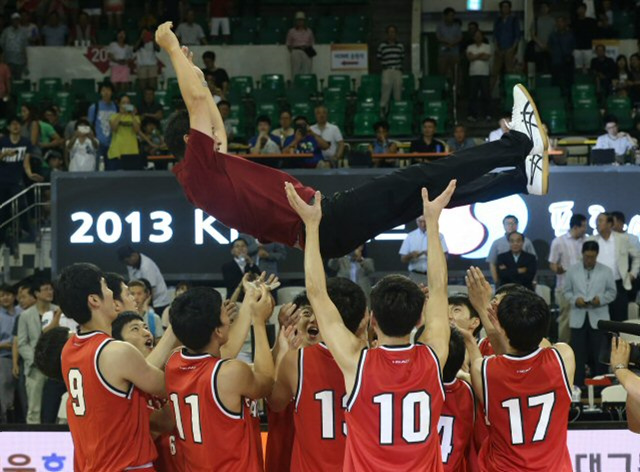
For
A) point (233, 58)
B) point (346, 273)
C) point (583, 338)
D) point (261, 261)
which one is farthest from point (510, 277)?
point (233, 58)

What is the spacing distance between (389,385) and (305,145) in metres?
10.6

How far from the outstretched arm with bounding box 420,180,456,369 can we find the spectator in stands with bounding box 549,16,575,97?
1672 cm

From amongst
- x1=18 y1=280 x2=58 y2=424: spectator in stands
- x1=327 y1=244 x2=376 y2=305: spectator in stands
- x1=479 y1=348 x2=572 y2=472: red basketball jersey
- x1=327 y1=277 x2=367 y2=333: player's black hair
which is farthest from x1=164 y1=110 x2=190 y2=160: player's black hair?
x1=327 y1=244 x2=376 y2=305: spectator in stands

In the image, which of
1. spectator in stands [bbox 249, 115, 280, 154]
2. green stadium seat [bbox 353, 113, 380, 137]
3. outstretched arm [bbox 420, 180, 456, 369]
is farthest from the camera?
green stadium seat [bbox 353, 113, 380, 137]

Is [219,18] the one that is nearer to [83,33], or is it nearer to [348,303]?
[83,33]

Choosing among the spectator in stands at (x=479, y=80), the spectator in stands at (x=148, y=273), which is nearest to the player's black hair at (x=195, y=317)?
the spectator in stands at (x=148, y=273)

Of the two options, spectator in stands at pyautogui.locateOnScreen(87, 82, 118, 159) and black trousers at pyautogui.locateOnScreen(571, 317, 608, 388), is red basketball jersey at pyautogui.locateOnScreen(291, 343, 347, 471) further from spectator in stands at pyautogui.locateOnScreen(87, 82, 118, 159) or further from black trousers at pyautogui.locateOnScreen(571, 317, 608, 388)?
spectator in stands at pyautogui.locateOnScreen(87, 82, 118, 159)

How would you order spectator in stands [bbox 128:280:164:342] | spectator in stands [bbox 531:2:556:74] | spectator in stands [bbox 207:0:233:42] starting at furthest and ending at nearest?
spectator in stands [bbox 207:0:233:42] → spectator in stands [bbox 531:2:556:74] → spectator in stands [bbox 128:280:164:342]

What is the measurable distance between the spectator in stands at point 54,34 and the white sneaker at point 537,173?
17.5 metres

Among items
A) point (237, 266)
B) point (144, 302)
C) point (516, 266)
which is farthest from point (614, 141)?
point (144, 302)

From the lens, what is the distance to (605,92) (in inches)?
839

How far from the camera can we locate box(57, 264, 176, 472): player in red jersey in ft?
20.3

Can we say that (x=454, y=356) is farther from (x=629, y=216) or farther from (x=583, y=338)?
(x=629, y=216)

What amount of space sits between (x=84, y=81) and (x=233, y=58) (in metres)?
2.89
